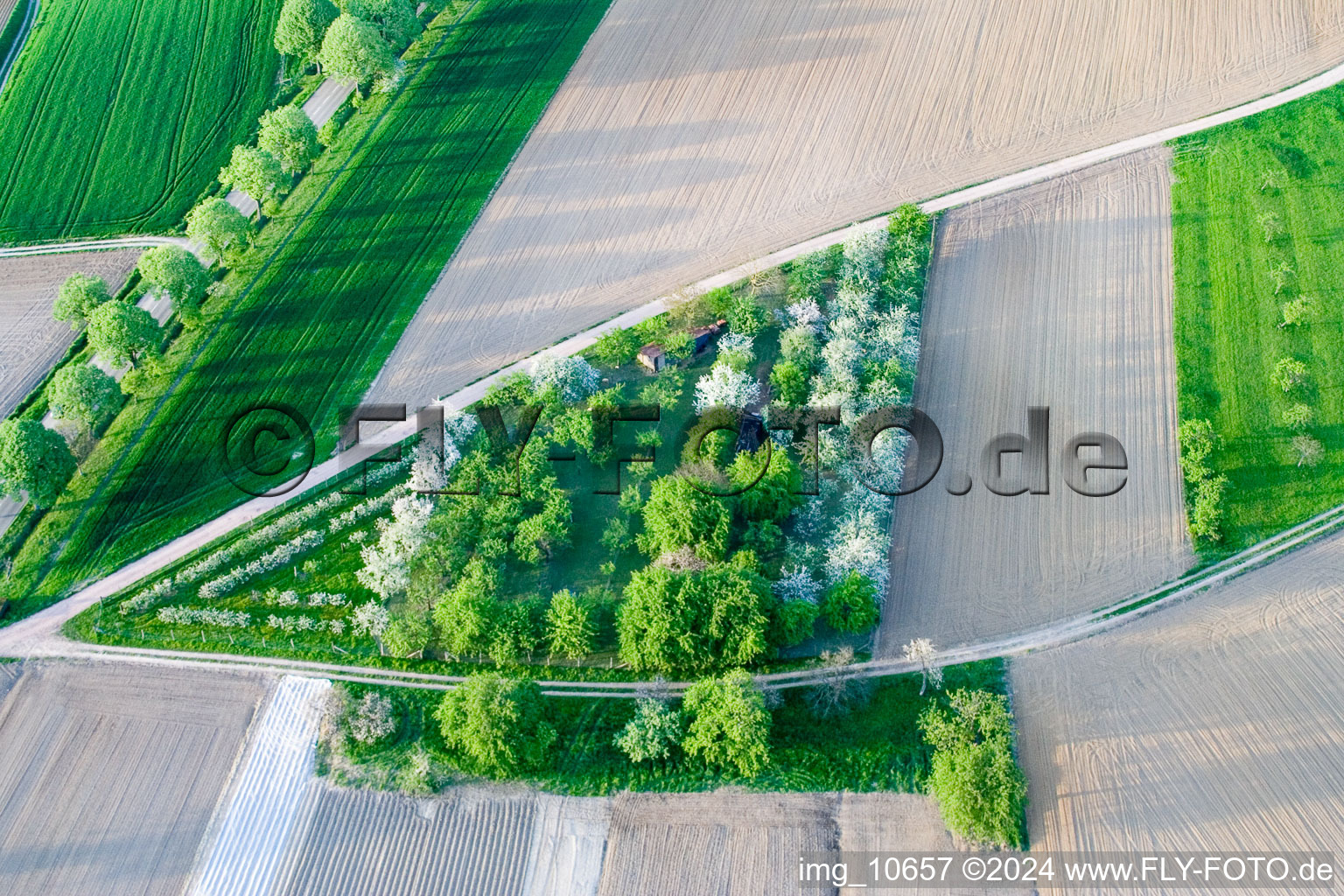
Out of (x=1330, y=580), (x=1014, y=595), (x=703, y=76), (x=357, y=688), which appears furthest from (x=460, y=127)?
(x=1330, y=580)

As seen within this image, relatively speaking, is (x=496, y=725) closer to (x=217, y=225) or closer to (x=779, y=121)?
(x=217, y=225)

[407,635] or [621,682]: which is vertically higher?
[407,635]

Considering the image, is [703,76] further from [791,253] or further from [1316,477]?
[1316,477]

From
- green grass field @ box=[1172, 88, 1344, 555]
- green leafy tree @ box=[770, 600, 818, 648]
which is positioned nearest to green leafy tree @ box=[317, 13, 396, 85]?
green leafy tree @ box=[770, 600, 818, 648]

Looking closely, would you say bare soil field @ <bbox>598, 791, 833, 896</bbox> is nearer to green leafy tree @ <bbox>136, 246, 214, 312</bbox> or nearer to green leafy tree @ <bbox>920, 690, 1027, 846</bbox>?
green leafy tree @ <bbox>920, 690, 1027, 846</bbox>

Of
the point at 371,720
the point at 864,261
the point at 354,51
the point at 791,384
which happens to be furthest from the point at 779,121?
the point at 371,720
